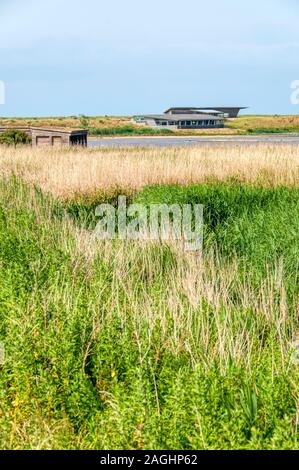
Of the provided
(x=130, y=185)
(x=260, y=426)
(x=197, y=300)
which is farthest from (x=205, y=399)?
(x=130, y=185)

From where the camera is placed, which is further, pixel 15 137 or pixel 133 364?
pixel 15 137

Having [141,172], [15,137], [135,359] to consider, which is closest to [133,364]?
[135,359]

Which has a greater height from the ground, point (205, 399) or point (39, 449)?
point (205, 399)

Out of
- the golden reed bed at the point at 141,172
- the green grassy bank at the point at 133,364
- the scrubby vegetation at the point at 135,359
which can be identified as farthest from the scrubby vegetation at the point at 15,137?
the green grassy bank at the point at 133,364

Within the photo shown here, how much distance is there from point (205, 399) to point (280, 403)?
43 cm

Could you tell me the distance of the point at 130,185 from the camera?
551 inches

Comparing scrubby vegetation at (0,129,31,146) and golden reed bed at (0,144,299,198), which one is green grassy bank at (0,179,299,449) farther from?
scrubby vegetation at (0,129,31,146)

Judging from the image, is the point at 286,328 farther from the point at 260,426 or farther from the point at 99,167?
the point at 99,167

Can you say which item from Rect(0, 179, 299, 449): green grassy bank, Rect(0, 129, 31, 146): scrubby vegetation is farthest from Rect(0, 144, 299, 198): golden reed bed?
Rect(0, 129, 31, 146): scrubby vegetation

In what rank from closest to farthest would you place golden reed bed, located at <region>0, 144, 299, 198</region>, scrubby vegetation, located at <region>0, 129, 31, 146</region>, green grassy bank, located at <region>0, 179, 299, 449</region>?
1. green grassy bank, located at <region>0, 179, 299, 449</region>
2. golden reed bed, located at <region>0, 144, 299, 198</region>
3. scrubby vegetation, located at <region>0, 129, 31, 146</region>

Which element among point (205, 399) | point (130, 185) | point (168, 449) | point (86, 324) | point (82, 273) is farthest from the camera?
point (130, 185)

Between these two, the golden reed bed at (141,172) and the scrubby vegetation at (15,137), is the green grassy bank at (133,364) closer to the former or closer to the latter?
the golden reed bed at (141,172)

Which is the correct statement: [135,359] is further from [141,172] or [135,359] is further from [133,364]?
[141,172]

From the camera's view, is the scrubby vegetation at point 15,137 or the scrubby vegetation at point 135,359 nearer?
the scrubby vegetation at point 135,359
